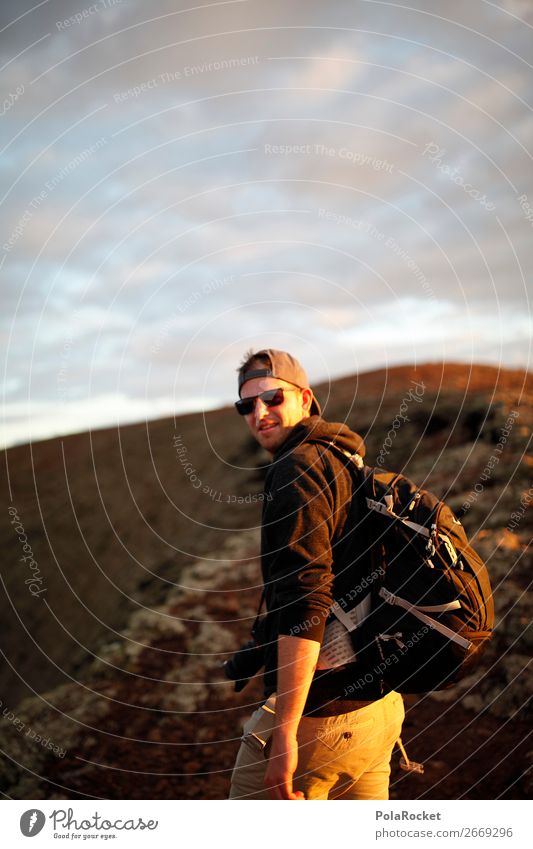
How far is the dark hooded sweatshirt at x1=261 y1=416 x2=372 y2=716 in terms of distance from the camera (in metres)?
2.72

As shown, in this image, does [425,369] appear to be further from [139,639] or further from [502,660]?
[502,660]

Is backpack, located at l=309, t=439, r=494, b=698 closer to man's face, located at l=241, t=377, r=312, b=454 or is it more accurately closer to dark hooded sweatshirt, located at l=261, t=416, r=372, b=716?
dark hooded sweatshirt, located at l=261, t=416, r=372, b=716

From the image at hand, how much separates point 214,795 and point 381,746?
4.51 m

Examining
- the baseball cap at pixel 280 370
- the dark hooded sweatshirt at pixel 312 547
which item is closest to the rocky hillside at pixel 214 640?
the dark hooded sweatshirt at pixel 312 547

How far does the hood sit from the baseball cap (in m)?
0.26

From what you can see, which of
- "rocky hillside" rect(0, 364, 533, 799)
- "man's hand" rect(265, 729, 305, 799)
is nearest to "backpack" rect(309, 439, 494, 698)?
"man's hand" rect(265, 729, 305, 799)

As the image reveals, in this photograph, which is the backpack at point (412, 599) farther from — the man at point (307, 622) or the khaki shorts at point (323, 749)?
the khaki shorts at point (323, 749)

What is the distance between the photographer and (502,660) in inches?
275

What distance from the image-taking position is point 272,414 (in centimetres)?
332

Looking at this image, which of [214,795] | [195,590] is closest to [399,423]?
[195,590]

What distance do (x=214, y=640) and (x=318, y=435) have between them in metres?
7.85

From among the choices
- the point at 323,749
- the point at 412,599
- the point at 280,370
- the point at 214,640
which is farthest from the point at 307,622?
the point at 214,640

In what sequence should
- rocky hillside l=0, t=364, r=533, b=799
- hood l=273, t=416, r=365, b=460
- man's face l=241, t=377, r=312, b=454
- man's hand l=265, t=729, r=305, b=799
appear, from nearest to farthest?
man's hand l=265, t=729, r=305, b=799 < hood l=273, t=416, r=365, b=460 < man's face l=241, t=377, r=312, b=454 < rocky hillside l=0, t=364, r=533, b=799
